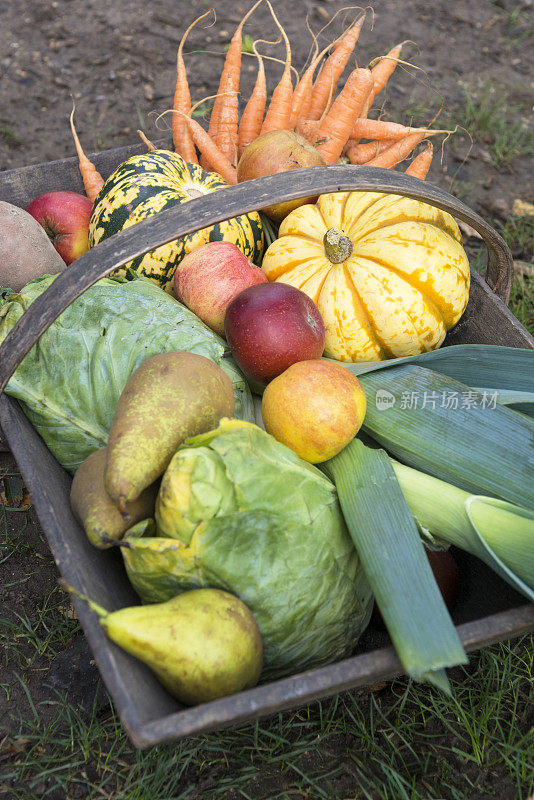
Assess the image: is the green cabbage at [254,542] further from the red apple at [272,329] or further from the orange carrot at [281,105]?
the orange carrot at [281,105]

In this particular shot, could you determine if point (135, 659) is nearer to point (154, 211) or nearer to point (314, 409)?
point (314, 409)

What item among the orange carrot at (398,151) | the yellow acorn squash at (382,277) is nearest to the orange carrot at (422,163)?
the orange carrot at (398,151)

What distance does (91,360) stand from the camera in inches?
59.7

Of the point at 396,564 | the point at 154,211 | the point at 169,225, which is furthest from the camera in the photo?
the point at 154,211

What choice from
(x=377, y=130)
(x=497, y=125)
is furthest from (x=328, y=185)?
(x=497, y=125)

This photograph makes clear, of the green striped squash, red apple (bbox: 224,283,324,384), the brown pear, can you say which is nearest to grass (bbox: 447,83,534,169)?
the green striped squash

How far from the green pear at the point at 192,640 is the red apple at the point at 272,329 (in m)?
0.61

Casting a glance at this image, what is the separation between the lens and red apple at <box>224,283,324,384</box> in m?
1.51

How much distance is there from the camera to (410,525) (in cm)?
125

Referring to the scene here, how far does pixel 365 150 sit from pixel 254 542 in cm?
184

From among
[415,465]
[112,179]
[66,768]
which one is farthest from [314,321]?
[66,768]

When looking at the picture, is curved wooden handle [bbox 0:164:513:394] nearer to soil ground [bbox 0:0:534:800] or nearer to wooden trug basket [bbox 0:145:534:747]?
wooden trug basket [bbox 0:145:534:747]

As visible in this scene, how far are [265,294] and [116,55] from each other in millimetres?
3118

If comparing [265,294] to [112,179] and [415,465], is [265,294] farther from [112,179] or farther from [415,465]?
[112,179]
